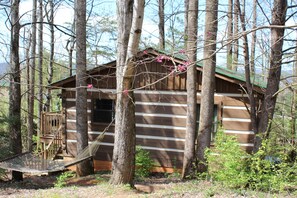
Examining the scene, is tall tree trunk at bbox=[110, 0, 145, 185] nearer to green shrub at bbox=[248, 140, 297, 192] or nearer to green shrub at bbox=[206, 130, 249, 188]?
green shrub at bbox=[206, 130, 249, 188]

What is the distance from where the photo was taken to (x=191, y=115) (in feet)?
27.1

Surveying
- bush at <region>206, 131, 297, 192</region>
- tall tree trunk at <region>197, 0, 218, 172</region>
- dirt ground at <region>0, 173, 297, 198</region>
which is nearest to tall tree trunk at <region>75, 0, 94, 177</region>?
dirt ground at <region>0, 173, 297, 198</region>

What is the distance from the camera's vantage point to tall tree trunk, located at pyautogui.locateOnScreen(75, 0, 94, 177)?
877 cm

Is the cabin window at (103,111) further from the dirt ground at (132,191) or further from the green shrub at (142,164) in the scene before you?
the dirt ground at (132,191)

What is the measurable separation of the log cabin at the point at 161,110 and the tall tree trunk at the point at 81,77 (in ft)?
1.79

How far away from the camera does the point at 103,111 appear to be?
10945mm

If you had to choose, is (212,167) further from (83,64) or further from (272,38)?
(83,64)

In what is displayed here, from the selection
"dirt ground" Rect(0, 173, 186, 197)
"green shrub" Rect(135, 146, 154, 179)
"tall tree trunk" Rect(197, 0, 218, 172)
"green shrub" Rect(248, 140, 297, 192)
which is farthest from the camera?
"green shrub" Rect(135, 146, 154, 179)

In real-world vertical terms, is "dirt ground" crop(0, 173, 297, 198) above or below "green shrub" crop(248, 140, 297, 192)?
below

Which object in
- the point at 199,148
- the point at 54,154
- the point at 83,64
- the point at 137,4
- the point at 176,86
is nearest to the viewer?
the point at 137,4

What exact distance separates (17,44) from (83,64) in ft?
6.74

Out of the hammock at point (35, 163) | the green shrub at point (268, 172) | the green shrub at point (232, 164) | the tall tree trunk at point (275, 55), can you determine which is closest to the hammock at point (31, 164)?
the hammock at point (35, 163)

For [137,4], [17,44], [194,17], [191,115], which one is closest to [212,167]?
[191,115]

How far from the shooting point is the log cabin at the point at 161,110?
9383mm
